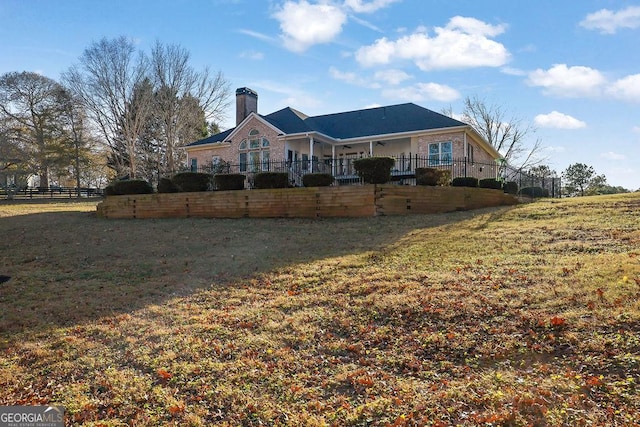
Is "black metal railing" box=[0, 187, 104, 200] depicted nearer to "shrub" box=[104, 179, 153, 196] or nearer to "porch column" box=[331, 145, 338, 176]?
"shrub" box=[104, 179, 153, 196]

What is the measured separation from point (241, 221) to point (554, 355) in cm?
1000

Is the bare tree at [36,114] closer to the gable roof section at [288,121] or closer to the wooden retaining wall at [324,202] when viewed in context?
the gable roof section at [288,121]

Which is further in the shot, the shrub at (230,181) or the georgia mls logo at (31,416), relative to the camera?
the shrub at (230,181)

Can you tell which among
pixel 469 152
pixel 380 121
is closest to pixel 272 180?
pixel 380 121

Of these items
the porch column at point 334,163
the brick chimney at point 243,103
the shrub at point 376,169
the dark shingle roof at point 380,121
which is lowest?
the shrub at point 376,169

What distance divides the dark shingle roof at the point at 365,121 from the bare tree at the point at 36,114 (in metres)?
15.3

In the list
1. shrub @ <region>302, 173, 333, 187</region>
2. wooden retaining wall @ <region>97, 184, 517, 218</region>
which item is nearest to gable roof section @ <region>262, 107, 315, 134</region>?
shrub @ <region>302, 173, 333, 187</region>

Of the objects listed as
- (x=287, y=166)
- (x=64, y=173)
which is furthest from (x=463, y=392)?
(x=64, y=173)

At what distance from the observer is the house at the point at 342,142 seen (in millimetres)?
18969

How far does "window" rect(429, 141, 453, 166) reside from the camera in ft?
62.2

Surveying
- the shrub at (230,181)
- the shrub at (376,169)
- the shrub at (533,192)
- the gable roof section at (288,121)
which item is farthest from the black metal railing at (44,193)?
the shrub at (533,192)

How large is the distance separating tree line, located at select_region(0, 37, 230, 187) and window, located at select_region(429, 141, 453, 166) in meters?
17.3

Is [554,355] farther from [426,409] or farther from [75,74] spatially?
[75,74]

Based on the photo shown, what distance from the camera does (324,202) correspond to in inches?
480
